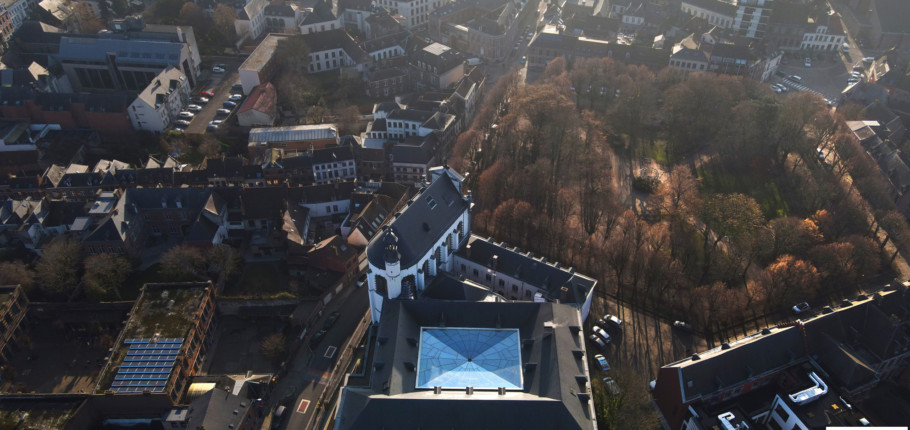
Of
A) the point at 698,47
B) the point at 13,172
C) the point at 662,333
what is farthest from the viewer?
the point at 698,47

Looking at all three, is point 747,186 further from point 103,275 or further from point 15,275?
point 15,275

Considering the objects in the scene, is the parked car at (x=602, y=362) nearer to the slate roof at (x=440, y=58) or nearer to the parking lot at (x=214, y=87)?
the slate roof at (x=440, y=58)

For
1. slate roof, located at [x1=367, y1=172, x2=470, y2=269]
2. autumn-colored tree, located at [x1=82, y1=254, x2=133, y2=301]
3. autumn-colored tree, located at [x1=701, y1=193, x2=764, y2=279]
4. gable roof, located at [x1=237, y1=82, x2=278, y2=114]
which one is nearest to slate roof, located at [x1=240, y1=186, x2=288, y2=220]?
autumn-colored tree, located at [x1=82, y1=254, x2=133, y2=301]

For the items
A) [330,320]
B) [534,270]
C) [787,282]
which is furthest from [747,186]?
[330,320]

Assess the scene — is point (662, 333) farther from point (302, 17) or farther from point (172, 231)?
point (302, 17)

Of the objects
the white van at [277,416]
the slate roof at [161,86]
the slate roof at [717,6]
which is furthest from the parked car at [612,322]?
the slate roof at [717,6]

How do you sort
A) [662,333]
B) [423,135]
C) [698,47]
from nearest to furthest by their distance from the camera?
1. [662,333]
2. [423,135]
3. [698,47]

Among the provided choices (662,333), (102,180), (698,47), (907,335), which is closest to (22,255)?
(102,180)
